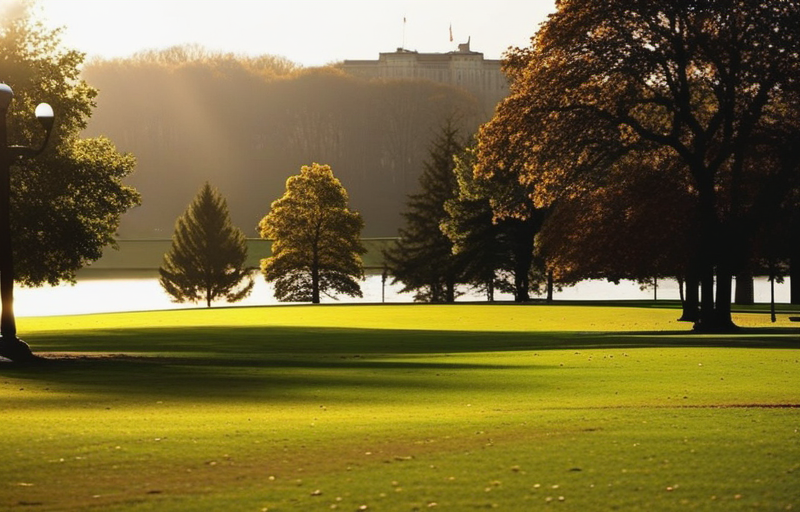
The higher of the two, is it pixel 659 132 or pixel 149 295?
pixel 659 132

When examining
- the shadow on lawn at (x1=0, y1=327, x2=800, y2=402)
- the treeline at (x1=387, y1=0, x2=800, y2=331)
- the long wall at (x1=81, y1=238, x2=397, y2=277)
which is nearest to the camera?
the shadow on lawn at (x1=0, y1=327, x2=800, y2=402)

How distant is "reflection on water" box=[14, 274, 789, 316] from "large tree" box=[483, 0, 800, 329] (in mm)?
51029

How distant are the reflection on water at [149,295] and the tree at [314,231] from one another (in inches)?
209

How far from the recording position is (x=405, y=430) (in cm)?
1309

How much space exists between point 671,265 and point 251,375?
27.8m

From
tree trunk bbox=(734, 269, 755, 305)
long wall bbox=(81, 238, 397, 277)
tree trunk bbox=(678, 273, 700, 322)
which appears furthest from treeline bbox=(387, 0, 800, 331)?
long wall bbox=(81, 238, 397, 277)

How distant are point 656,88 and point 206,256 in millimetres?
65151

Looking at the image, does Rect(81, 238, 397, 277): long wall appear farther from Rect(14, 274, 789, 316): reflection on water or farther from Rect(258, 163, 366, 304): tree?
Rect(258, 163, 366, 304): tree

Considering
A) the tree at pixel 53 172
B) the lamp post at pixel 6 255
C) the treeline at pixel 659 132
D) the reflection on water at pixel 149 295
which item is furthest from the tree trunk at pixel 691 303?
the reflection on water at pixel 149 295

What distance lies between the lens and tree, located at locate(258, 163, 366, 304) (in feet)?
283

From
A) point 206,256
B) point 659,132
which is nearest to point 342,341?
point 659,132

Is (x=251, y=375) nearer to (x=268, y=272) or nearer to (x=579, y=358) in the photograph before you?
(x=579, y=358)

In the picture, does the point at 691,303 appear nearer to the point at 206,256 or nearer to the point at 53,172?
the point at 53,172

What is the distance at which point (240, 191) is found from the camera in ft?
634
